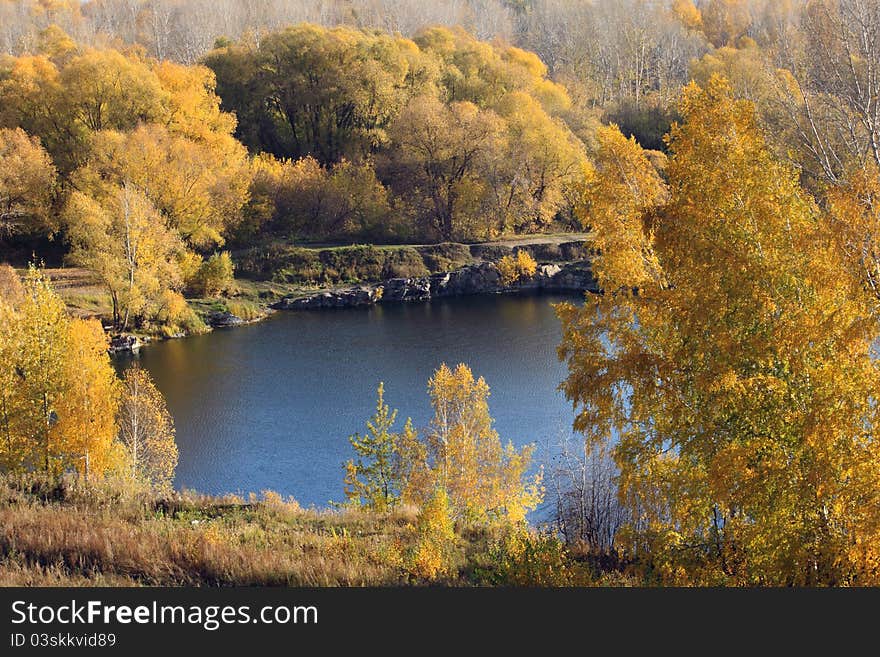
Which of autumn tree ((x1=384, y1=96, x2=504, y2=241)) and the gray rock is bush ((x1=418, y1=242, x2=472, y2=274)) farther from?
the gray rock

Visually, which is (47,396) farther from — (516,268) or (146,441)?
(516,268)

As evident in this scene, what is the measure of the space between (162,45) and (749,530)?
97.3 m

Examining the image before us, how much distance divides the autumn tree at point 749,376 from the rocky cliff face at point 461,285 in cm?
4211

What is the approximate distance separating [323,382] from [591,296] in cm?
A: 2247

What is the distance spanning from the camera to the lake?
25.3 meters

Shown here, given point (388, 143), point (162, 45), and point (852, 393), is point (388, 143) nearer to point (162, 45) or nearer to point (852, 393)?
point (162, 45)

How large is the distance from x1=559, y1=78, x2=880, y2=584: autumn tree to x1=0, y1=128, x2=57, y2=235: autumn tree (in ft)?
160

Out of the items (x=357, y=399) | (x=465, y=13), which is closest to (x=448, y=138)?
(x=357, y=399)

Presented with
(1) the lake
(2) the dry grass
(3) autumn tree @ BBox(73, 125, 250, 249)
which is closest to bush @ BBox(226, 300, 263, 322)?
(1) the lake

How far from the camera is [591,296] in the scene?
12492 mm

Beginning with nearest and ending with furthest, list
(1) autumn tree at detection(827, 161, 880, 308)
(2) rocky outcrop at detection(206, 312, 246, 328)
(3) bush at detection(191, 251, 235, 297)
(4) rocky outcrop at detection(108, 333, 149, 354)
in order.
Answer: (1) autumn tree at detection(827, 161, 880, 308), (4) rocky outcrop at detection(108, 333, 149, 354), (2) rocky outcrop at detection(206, 312, 246, 328), (3) bush at detection(191, 251, 235, 297)

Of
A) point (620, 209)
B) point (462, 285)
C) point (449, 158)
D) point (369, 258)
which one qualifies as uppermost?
point (449, 158)

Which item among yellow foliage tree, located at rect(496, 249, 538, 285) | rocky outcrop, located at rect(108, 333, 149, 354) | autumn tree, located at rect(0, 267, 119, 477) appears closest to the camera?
autumn tree, located at rect(0, 267, 119, 477)

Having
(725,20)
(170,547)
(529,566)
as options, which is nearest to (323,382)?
(170,547)
